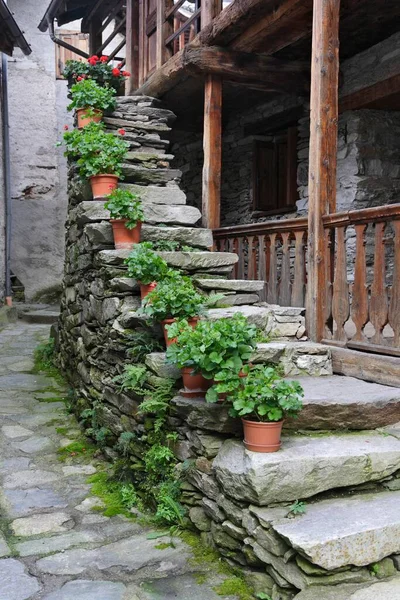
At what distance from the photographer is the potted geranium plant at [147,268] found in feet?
14.5

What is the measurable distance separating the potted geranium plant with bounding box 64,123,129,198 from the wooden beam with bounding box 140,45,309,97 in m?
1.53

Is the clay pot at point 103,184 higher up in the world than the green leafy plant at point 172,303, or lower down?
higher up

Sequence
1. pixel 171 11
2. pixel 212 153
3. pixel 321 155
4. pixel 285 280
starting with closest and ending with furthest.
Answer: pixel 321 155
pixel 285 280
pixel 212 153
pixel 171 11

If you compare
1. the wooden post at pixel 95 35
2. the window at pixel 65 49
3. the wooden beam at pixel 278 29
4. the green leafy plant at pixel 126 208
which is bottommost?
the green leafy plant at pixel 126 208

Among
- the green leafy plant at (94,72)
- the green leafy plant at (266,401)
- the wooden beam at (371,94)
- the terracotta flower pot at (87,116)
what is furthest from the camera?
the green leafy plant at (94,72)

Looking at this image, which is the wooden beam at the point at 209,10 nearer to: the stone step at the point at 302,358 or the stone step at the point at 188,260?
the stone step at the point at 188,260

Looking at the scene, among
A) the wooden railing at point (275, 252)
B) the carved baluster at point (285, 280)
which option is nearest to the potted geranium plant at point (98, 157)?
the wooden railing at point (275, 252)

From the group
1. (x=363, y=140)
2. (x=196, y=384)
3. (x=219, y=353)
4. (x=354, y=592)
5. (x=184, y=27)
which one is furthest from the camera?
(x=184, y=27)

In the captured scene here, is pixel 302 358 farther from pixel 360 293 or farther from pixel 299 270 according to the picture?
pixel 299 270

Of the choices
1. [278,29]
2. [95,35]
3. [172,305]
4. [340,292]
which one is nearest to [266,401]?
[172,305]

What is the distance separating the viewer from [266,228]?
218 inches

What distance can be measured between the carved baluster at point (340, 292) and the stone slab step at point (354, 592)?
6.54ft

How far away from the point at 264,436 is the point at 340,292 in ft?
5.52

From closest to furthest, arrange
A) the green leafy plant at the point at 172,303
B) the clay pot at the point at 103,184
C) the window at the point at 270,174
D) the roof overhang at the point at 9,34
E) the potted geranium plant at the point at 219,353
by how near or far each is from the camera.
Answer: the potted geranium plant at the point at 219,353 → the green leafy plant at the point at 172,303 → the clay pot at the point at 103,184 → the window at the point at 270,174 → the roof overhang at the point at 9,34
